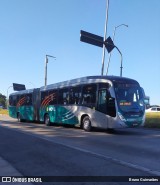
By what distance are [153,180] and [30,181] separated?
8.22 ft

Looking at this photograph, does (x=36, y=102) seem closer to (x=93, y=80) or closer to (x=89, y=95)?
(x=89, y=95)

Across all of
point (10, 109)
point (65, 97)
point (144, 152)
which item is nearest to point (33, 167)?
point (144, 152)

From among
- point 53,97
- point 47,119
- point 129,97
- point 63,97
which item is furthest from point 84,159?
point 47,119

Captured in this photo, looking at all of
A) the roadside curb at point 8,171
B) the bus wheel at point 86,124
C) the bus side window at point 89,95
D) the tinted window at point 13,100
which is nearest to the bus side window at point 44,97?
the bus side window at point 89,95

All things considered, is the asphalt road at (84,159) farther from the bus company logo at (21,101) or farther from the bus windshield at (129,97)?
the bus company logo at (21,101)

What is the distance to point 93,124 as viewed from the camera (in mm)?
18641

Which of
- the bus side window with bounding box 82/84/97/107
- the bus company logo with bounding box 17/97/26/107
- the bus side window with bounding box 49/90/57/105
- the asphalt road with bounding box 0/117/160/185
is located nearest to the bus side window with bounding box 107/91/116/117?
the bus side window with bounding box 82/84/97/107

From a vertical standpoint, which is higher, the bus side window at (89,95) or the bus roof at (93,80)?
the bus roof at (93,80)

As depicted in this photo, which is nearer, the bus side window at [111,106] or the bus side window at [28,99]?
the bus side window at [111,106]

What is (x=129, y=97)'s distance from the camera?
17.6 meters

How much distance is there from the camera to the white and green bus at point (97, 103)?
17237mm

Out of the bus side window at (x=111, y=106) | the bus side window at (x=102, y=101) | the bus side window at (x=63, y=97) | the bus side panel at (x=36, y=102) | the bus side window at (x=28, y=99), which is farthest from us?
the bus side window at (x=28, y=99)

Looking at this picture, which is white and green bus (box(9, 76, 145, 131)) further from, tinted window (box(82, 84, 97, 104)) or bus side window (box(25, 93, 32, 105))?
bus side window (box(25, 93, 32, 105))

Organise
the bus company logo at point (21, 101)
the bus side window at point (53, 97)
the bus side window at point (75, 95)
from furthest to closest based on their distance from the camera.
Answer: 1. the bus company logo at point (21, 101)
2. the bus side window at point (53, 97)
3. the bus side window at point (75, 95)
